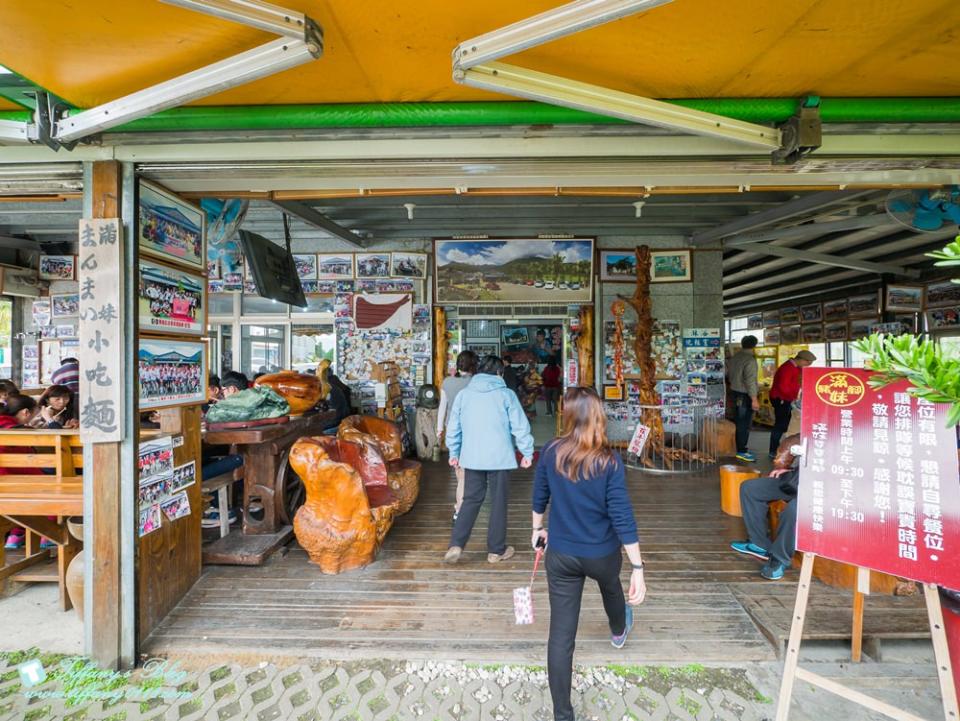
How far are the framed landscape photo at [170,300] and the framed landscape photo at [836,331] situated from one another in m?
Answer: 11.8

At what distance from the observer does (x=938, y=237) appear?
6438 mm

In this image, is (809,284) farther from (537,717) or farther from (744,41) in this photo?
(537,717)

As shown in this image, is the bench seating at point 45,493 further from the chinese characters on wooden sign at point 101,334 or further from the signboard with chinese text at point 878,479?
the signboard with chinese text at point 878,479

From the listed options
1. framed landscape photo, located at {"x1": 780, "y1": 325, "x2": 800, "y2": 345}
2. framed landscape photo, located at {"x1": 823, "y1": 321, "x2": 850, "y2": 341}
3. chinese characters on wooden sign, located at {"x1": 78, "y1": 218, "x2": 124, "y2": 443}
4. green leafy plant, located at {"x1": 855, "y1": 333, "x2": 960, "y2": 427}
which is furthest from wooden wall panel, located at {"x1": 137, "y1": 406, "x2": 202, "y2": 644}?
framed landscape photo, located at {"x1": 780, "y1": 325, "x2": 800, "y2": 345}

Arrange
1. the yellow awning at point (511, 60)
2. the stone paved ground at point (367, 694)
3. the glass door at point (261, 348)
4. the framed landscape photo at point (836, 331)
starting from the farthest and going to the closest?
the framed landscape photo at point (836, 331)
the glass door at point (261, 348)
the stone paved ground at point (367, 694)
the yellow awning at point (511, 60)

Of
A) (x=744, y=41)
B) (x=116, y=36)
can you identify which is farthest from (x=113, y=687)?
(x=744, y=41)

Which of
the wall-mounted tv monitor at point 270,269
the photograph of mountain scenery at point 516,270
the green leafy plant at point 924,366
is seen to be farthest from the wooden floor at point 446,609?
the photograph of mountain scenery at point 516,270

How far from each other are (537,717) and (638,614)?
1.02 metres

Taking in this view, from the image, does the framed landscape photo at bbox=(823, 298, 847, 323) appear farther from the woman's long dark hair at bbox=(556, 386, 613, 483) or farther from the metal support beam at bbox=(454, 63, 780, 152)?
the woman's long dark hair at bbox=(556, 386, 613, 483)

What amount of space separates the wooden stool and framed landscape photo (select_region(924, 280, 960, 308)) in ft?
22.1

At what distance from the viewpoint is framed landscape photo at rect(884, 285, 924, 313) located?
27.4 feet

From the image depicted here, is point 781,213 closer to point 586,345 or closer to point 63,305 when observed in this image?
point 586,345

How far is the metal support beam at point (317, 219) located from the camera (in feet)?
16.4

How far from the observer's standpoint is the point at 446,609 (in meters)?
2.90
